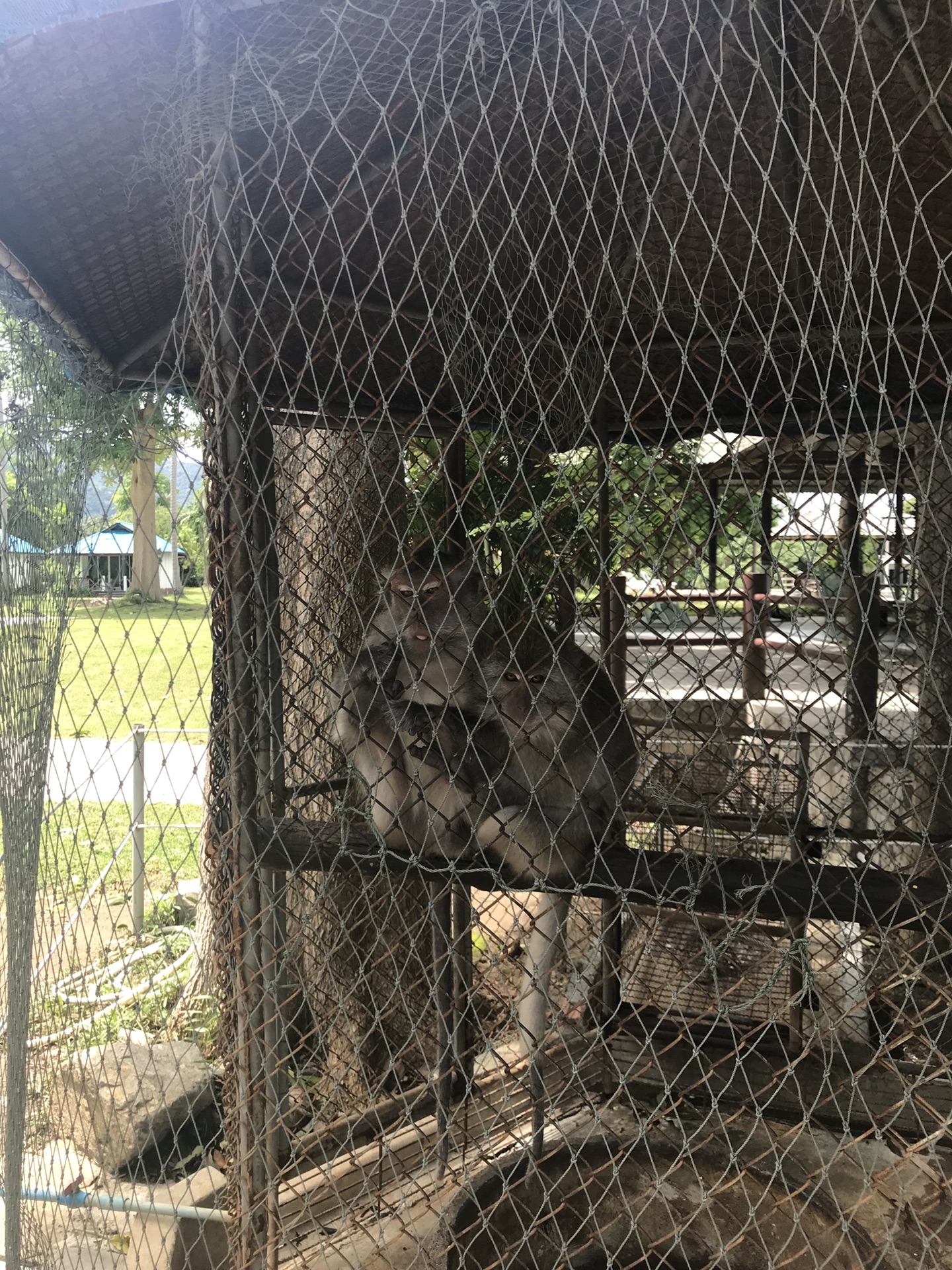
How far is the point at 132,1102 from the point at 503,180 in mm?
2756

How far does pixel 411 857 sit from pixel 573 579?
2.49 ft

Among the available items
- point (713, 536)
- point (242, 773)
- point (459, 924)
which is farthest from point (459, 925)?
point (713, 536)

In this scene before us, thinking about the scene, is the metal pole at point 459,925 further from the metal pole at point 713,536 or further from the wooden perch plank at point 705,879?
the metal pole at point 713,536

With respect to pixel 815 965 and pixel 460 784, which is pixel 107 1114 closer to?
pixel 460 784

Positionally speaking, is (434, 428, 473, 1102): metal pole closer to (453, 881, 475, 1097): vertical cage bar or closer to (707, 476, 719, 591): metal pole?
(453, 881, 475, 1097): vertical cage bar

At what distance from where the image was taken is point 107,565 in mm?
2305

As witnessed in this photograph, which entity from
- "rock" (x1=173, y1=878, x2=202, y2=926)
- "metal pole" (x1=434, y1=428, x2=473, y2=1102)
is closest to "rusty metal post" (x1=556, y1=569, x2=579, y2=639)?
"metal pole" (x1=434, y1=428, x2=473, y2=1102)

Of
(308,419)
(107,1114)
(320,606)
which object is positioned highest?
(308,419)

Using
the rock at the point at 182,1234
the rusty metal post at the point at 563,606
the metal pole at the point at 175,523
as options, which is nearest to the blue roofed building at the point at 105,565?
the metal pole at the point at 175,523

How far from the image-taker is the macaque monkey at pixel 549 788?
2.21 m

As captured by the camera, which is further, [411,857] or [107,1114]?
[107,1114]

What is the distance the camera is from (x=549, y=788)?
2.40 m

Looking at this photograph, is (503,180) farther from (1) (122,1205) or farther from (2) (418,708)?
(1) (122,1205)

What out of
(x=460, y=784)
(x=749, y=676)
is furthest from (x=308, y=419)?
(x=749, y=676)
